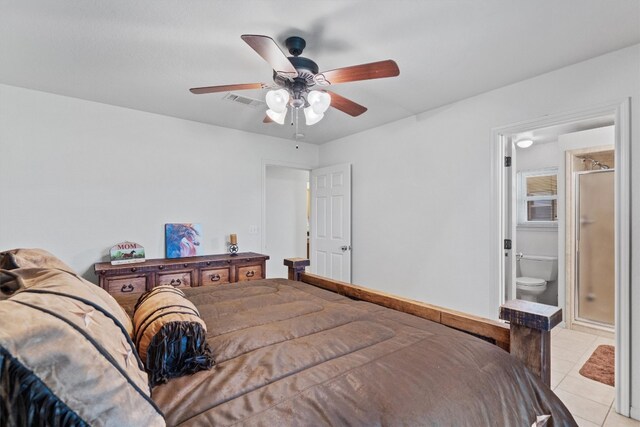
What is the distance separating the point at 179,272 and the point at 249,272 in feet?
2.58

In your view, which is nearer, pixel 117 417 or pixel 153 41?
pixel 117 417

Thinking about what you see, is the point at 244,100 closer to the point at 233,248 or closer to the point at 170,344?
the point at 233,248

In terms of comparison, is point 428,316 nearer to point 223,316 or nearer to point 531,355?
point 531,355

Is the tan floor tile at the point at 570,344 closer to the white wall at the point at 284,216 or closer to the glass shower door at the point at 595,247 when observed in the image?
the glass shower door at the point at 595,247

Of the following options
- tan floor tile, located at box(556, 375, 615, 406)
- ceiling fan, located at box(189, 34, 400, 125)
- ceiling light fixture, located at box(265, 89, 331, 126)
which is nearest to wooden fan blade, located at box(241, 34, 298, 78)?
ceiling fan, located at box(189, 34, 400, 125)

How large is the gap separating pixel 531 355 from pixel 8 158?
4036 mm

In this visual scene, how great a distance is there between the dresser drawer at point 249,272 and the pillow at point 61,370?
9.60 ft

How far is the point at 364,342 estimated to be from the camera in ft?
4.14

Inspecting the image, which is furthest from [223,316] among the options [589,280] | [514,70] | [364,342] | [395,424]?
[589,280]

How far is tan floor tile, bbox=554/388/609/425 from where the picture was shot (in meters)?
2.07

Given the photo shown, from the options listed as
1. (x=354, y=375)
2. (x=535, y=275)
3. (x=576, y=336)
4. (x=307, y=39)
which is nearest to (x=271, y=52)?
(x=307, y=39)

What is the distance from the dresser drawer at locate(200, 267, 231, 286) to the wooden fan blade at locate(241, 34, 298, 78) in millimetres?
2349

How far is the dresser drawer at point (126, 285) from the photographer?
2844 millimetres

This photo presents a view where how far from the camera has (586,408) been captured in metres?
2.17
